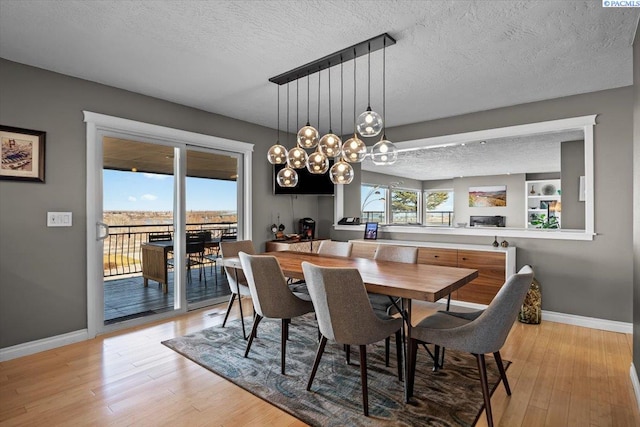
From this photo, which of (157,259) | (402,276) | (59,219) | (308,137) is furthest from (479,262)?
(59,219)

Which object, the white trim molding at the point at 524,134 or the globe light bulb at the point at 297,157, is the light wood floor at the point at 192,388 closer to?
the white trim molding at the point at 524,134

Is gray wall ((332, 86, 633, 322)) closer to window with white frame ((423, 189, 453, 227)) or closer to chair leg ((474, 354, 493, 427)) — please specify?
chair leg ((474, 354, 493, 427))

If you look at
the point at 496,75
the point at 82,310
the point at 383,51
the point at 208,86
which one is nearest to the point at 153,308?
the point at 82,310

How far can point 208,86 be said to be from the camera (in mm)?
3494

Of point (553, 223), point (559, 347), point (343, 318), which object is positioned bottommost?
point (559, 347)

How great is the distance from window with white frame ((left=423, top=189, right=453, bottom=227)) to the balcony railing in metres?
7.25

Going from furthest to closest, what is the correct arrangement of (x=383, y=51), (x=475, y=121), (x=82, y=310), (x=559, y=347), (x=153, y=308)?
(x=475, y=121) < (x=153, y=308) < (x=82, y=310) < (x=559, y=347) < (x=383, y=51)

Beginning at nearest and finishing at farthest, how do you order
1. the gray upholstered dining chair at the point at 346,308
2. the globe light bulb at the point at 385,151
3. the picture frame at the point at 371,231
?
the gray upholstered dining chair at the point at 346,308, the globe light bulb at the point at 385,151, the picture frame at the point at 371,231

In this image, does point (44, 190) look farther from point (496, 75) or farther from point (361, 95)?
point (496, 75)

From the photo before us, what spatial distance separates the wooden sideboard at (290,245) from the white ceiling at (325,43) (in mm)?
2250

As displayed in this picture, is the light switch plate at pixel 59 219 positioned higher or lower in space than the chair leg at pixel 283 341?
higher

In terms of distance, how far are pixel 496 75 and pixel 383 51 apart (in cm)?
125

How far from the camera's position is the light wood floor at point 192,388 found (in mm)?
2000

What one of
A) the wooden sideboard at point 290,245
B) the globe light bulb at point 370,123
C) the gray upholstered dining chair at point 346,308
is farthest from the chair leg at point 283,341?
the wooden sideboard at point 290,245
